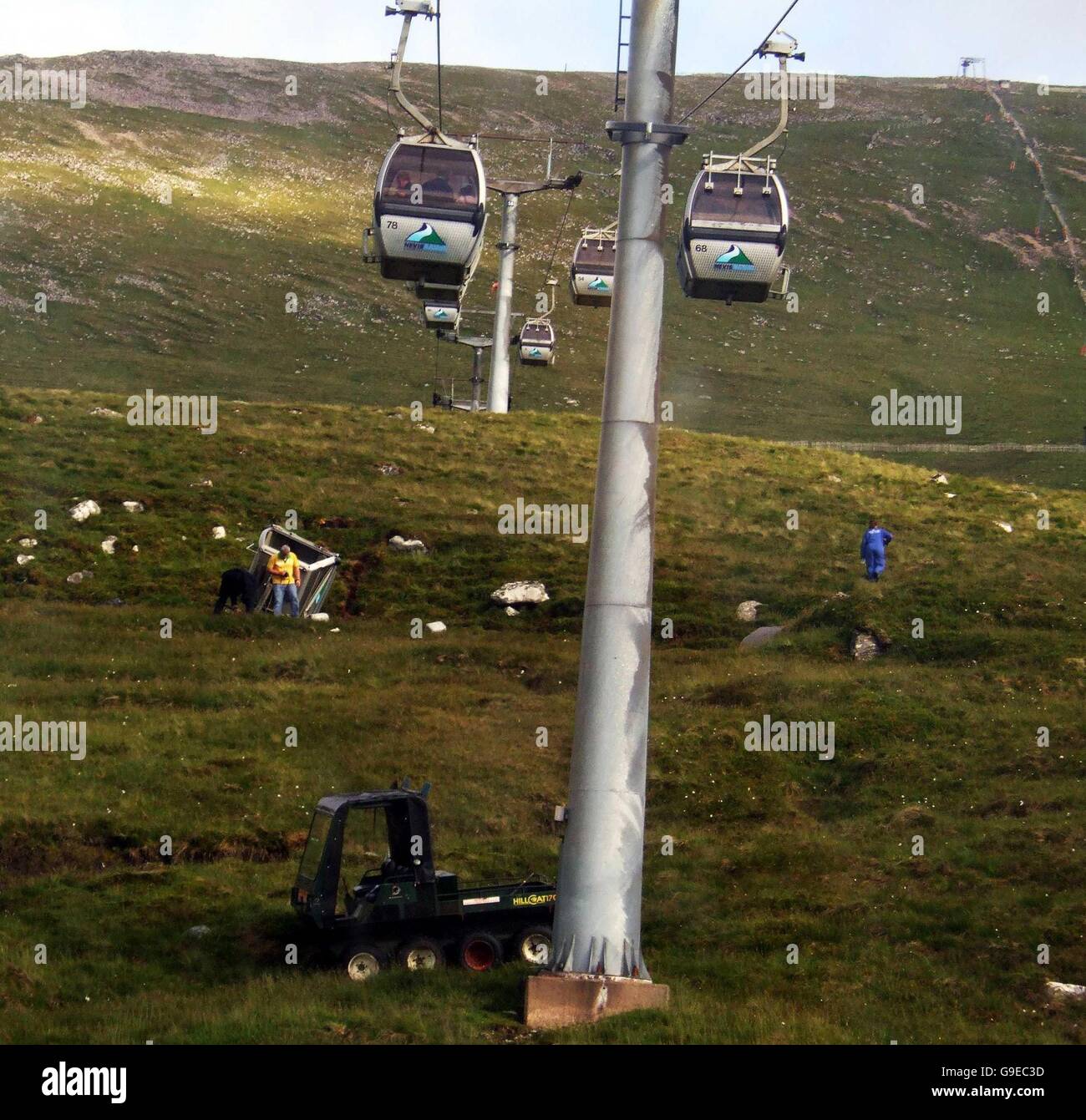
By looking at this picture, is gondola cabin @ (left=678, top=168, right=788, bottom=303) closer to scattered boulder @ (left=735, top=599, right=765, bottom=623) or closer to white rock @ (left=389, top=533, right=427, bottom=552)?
scattered boulder @ (left=735, top=599, right=765, bottom=623)

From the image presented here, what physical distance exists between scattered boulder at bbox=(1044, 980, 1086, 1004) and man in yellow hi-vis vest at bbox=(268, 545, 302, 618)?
1953 centimetres

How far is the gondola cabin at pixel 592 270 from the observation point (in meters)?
39.8

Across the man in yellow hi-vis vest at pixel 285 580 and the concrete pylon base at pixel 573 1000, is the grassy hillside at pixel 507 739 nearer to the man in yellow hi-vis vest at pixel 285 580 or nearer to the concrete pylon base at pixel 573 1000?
the concrete pylon base at pixel 573 1000

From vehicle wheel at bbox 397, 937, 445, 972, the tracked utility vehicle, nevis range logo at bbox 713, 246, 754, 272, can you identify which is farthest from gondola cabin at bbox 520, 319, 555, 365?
vehicle wheel at bbox 397, 937, 445, 972

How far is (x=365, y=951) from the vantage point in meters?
14.8

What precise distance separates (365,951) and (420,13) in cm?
1025

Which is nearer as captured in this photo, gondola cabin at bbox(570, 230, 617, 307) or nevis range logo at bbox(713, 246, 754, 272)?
nevis range logo at bbox(713, 246, 754, 272)

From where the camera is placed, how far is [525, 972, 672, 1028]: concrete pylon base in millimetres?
12094

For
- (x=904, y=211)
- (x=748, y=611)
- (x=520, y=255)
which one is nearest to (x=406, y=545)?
(x=748, y=611)

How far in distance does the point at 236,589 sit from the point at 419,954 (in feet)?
54.9

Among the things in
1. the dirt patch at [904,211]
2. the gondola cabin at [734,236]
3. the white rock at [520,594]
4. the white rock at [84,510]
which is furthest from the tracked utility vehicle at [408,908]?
the dirt patch at [904,211]
